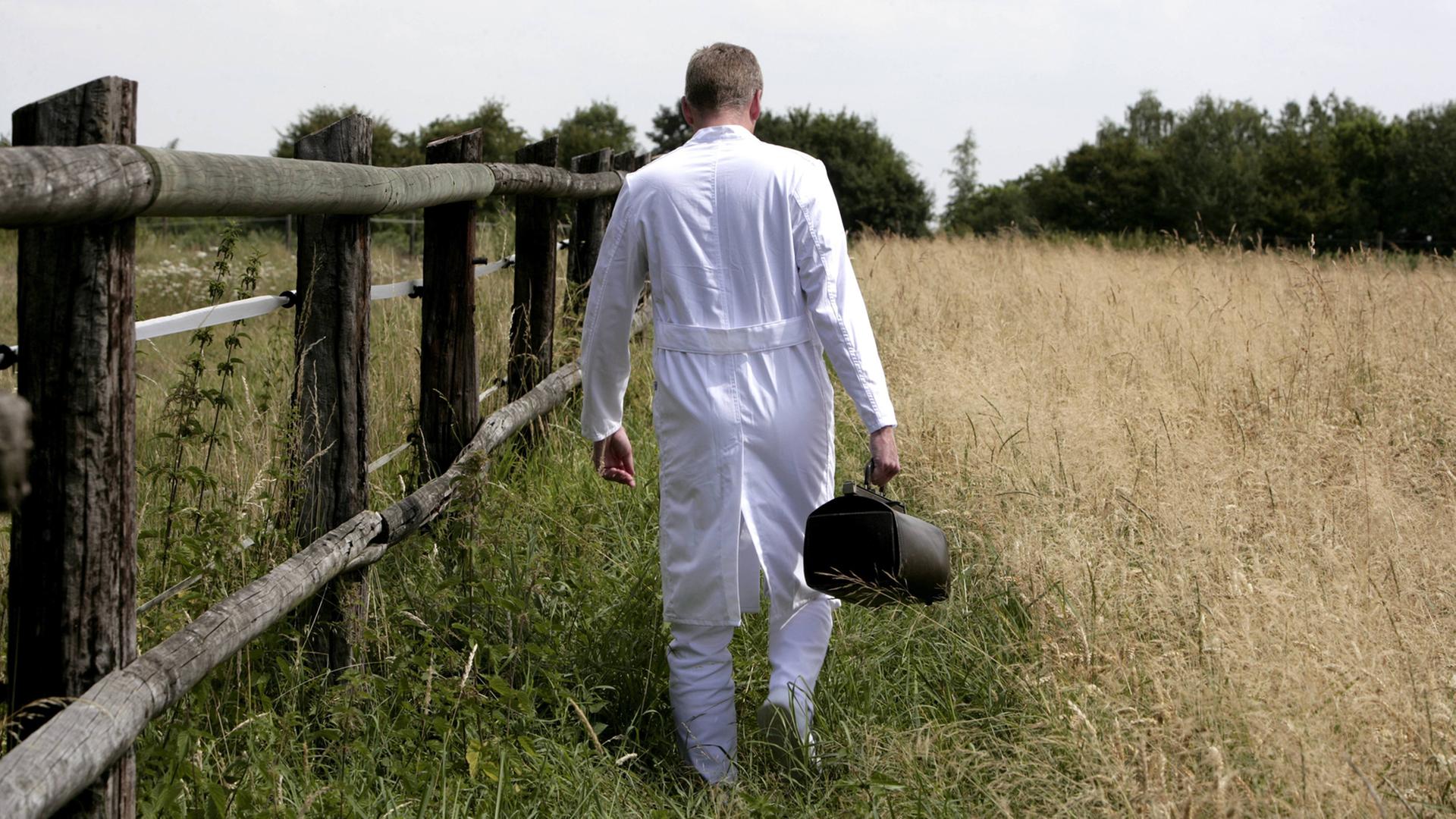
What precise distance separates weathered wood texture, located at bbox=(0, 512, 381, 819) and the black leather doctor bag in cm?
119

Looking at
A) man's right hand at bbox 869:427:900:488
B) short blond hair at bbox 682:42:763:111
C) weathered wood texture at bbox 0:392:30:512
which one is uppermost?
short blond hair at bbox 682:42:763:111

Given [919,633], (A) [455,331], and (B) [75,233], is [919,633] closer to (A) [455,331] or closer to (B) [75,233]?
(A) [455,331]

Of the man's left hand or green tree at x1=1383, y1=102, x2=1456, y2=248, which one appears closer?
the man's left hand

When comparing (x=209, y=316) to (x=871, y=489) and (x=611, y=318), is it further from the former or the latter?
(x=871, y=489)

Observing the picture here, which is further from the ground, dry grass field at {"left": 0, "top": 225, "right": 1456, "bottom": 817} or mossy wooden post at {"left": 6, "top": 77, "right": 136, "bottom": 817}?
mossy wooden post at {"left": 6, "top": 77, "right": 136, "bottom": 817}

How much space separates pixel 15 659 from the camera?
2164 millimetres

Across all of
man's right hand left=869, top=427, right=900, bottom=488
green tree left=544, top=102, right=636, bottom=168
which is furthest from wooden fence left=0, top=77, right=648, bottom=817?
green tree left=544, top=102, right=636, bottom=168

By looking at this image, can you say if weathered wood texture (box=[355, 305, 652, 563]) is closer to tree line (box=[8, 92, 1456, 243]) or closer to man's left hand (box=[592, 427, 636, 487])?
man's left hand (box=[592, 427, 636, 487])

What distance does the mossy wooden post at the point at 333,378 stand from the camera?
10.7ft

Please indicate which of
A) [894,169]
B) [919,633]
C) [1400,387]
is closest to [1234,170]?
[894,169]

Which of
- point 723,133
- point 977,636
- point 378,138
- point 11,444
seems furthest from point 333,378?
point 378,138

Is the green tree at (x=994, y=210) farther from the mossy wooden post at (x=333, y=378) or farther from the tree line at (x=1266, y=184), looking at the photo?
the mossy wooden post at (x=333, y=378)

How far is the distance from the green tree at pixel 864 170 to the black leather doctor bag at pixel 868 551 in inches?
1749

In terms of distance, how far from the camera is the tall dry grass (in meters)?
2.56
